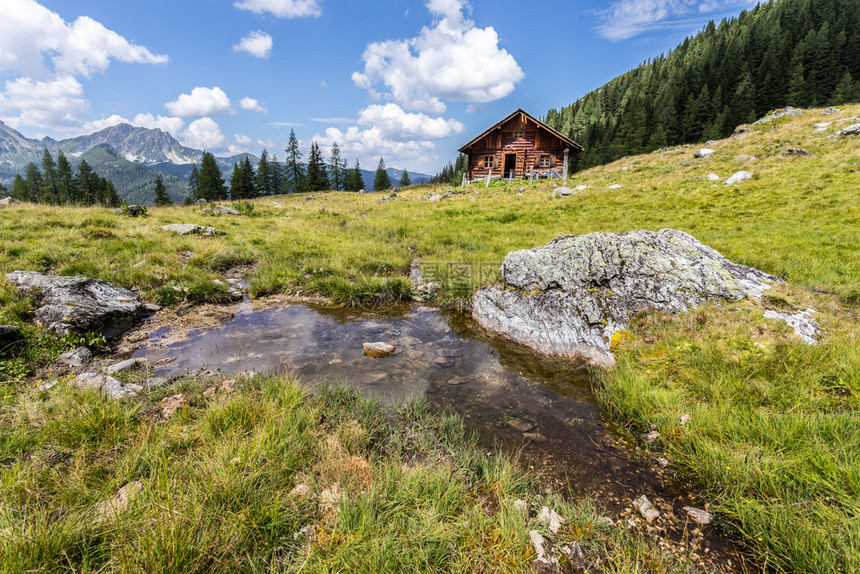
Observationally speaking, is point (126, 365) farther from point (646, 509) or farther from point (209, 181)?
point (209, 181)

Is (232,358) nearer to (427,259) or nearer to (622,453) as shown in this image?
(622,453)

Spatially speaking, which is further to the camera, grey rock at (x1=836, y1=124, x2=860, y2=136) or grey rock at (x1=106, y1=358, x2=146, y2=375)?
grey rock at (x1=836, y1=124, x2=860, y2=136)

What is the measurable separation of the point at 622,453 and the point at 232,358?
6.69 meters

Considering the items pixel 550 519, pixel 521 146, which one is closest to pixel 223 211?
pixel 550 519

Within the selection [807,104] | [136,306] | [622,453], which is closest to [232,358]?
[136,306]

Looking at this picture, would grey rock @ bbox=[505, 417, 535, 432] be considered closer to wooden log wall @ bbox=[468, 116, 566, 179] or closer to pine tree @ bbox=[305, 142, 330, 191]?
wooden log wall @ bbox=[468, 116, 566, 179]

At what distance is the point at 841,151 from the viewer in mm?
18422

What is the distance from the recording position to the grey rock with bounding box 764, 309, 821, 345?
527 centimetres

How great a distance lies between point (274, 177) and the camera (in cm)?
7269

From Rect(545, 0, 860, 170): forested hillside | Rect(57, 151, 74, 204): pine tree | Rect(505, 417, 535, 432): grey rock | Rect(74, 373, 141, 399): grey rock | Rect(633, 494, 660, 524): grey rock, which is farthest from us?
Rect(57, 151, 74, 204): pine tree

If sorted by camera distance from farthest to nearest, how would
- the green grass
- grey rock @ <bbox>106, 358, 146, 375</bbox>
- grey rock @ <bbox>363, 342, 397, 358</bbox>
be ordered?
grey rock @ <bbox>363, 342, 397, 358</bbox>
grey rock @ <bbox>106, 358, 146, 375</bbox>
the green grass

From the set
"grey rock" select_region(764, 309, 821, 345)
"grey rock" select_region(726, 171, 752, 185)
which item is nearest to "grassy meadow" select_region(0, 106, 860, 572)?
"grey rock" select_region(764, 309, 821, 345)

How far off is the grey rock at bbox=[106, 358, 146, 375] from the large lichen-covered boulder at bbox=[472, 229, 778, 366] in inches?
272

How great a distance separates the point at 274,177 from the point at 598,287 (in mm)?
80504
